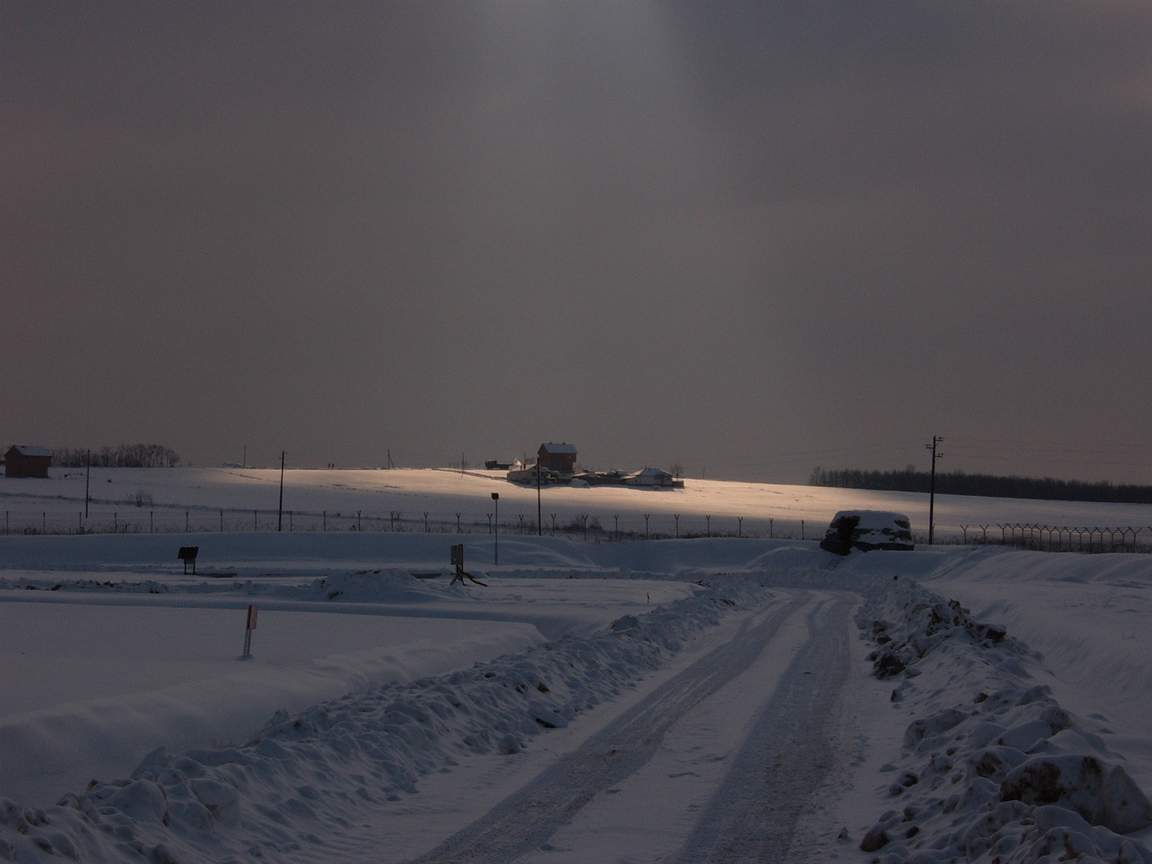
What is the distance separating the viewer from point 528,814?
9.94 m

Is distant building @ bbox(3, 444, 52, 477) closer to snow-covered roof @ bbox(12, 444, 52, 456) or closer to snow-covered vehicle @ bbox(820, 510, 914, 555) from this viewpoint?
snow-covered roof @ bbox(12, 444, 52, 456)

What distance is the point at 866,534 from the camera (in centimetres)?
6906

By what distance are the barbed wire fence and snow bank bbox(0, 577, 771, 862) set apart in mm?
61104

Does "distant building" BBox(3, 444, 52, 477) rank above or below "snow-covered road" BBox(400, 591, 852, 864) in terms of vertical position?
above

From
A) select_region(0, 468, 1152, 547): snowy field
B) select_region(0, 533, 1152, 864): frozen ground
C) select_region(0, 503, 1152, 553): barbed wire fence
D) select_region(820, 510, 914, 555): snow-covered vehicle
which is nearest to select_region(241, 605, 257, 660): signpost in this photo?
select_region(0, 533, 1152, 864): frozen ground

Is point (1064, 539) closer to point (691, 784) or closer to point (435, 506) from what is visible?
point (435, 506)

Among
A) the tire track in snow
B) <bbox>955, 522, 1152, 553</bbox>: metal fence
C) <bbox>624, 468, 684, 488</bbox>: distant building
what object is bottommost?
the tire track in snow

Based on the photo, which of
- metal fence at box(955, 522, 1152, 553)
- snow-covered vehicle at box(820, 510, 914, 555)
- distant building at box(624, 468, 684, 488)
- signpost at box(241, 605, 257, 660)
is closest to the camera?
signpost at box(241, 605, 257, 660)

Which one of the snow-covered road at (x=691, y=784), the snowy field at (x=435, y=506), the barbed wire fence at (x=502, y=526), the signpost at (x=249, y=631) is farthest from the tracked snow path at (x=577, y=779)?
the snowy field at (x=435, y=506)

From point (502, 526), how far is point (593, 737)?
7782cm

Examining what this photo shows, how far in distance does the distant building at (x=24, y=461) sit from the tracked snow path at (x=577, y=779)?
132 metres

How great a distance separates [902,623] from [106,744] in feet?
65.1

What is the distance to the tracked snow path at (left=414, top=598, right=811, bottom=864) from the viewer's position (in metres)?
8.91

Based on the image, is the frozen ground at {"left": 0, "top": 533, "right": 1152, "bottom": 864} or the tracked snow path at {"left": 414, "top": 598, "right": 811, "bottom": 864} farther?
the tracked snow path at {"left": 414, "top": 598, "right": 811, "bottom": 864}
